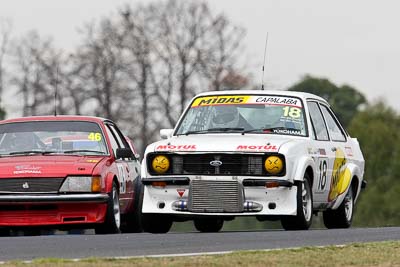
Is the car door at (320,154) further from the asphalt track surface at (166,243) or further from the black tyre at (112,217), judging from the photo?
the black tyre at (112,217)

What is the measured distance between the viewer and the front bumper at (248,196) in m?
17.1

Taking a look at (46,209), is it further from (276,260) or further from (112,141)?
(276,260)

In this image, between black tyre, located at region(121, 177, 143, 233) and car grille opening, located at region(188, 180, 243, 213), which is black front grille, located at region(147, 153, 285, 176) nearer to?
car grille opening, located at region(188, 180, 243, 213)

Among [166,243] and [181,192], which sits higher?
[166,243]

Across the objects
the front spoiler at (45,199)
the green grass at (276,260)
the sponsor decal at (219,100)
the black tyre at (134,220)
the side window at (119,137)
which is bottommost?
the black tyre at (134,220)

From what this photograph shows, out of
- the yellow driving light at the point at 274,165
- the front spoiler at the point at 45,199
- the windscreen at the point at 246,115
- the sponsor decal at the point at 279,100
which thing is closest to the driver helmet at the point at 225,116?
the windscreen at the point at 246,115

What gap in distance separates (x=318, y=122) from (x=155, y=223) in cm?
250

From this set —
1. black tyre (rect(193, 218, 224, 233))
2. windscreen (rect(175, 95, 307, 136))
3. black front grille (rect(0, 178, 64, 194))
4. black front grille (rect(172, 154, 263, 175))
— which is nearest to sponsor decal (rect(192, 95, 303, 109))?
windscreen (rect(175, 95, 307, 136))

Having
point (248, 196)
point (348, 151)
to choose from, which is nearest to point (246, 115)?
point (248, 196)

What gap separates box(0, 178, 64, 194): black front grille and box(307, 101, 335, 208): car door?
292 cm

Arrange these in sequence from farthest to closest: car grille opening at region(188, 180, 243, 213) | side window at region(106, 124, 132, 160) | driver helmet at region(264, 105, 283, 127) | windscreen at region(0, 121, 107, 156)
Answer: side window at region(106, 124, 132, 160) → windscreen at region(0, 121, 107, 156) → driver helmet at region(264, 105, 283, 127) → car grille opening at region(188, 180, 243, 213)

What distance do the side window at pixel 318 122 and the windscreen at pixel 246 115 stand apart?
32 centimetres

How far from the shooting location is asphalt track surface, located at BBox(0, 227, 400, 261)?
523 inches

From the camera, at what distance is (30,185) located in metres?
17.9
